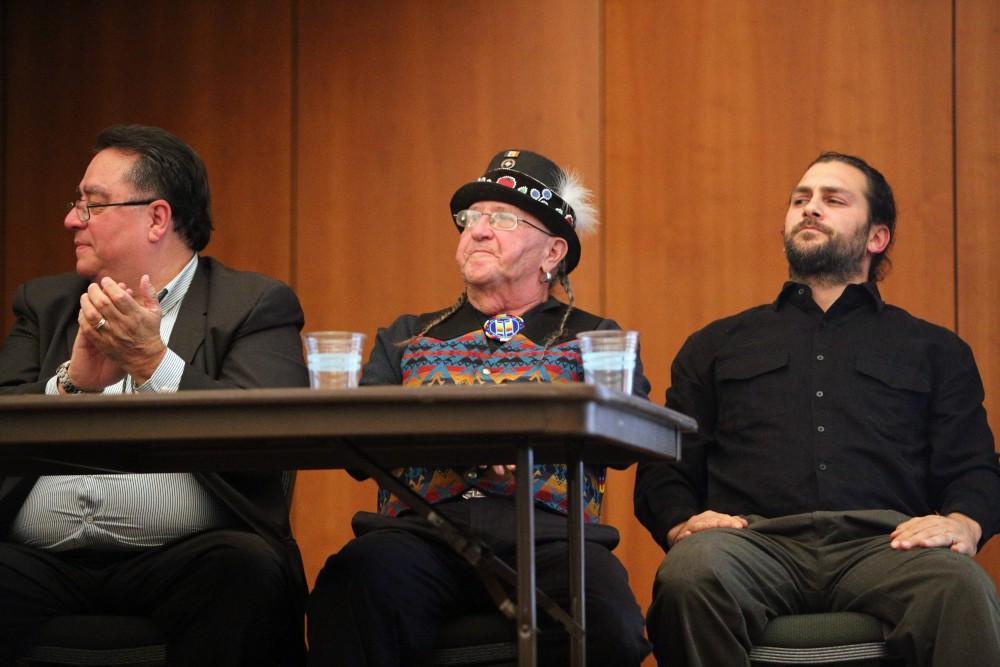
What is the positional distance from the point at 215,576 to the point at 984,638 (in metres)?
1.52

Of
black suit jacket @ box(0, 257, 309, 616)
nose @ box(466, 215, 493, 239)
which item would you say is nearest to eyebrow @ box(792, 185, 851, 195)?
nose @ box(466, 215, 493, 239)

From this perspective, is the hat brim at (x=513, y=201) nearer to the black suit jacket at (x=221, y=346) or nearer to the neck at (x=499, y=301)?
the neck at (x=499, y=301)

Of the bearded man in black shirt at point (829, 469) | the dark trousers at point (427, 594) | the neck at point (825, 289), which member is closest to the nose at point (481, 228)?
the bearded man in black shirt at point (829, 469)

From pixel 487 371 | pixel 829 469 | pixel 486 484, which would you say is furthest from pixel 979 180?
pixel 486 484

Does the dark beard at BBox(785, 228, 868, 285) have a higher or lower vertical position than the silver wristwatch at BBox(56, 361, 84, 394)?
higher

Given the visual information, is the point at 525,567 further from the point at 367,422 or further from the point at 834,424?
the point at 834,424

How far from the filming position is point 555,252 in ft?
11.8

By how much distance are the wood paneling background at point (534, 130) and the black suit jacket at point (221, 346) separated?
1.40 m

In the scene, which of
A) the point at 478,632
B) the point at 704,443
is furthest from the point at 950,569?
the point at 478,632

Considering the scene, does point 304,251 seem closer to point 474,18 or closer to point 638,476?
point 474,18

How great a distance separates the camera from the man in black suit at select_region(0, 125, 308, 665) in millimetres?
2770

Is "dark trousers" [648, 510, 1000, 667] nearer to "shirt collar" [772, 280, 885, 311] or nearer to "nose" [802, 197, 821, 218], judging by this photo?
"shirt collar" [772, 280, 885, 311]

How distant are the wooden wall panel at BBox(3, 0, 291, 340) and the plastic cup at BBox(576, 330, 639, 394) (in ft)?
8.56

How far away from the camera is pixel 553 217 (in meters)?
3.53
